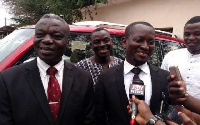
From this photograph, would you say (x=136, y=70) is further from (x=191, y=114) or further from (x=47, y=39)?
(x=47, y=39)

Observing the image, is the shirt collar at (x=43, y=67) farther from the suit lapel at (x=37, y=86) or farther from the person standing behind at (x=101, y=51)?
the person standing behind at (x=101, y=51)

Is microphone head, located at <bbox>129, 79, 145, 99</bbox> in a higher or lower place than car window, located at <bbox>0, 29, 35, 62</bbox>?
lower

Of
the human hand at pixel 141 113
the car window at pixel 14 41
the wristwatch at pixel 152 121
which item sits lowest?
the wristwatch at pixel 152 121

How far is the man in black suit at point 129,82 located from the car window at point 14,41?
1.93 metres

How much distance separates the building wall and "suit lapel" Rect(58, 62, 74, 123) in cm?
684

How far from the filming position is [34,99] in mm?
1948

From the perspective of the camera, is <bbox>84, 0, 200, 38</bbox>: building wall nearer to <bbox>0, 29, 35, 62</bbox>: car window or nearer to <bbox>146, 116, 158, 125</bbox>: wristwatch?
<bbox>0, 29, 35, 62</bbox>: car window

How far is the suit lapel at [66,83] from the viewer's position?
201cm

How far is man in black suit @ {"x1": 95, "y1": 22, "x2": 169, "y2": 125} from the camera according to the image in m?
2.21

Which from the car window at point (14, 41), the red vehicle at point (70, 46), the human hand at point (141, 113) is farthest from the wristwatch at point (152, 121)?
the car window at point (14, 41)

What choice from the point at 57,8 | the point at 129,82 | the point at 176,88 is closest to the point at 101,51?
the point at 129,82

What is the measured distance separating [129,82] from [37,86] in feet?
2.58

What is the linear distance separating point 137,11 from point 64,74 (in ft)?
28.7

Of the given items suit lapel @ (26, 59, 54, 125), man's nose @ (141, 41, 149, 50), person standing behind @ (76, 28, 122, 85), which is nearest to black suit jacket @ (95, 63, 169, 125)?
man's nose @ (141, 41, 149, 50)
